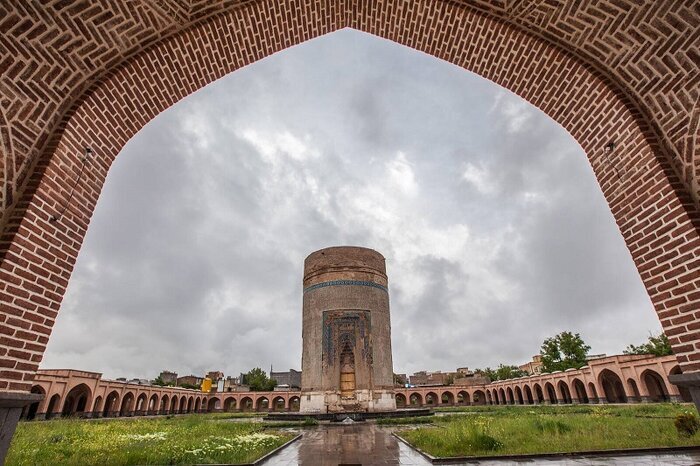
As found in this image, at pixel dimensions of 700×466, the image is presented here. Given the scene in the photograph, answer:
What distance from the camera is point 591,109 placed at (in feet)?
12.8

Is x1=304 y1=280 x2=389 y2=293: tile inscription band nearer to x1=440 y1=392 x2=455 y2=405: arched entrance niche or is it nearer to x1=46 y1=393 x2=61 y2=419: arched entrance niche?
x1=46 y1=393 x2=61 y2=419: arched entrance niche

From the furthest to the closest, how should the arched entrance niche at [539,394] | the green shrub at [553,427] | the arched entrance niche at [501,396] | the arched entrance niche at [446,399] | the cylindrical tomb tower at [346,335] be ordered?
the arched entrance niche at [446,399], the arched entrance niche at [501,396], the arched entrance niche at [539,394], the cylindrical tomb tower at [346,335], the green shrub at [553,427]

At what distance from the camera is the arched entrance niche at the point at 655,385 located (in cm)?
→ 2444

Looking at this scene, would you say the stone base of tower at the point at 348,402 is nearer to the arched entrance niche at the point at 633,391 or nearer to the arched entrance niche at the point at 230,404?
the arched entrance niche at the point at 633,391

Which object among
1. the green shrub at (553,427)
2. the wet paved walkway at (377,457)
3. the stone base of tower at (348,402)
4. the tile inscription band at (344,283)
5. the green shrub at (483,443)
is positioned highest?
the tile inscription band at (344,283)

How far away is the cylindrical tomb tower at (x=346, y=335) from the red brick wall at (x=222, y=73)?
20.5m

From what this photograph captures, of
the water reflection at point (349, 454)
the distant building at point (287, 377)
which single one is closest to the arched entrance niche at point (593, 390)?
the water reflection at point (349, 454)

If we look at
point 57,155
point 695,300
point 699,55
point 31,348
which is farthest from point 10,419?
point 699,55

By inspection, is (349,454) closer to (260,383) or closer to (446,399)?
(446,399)

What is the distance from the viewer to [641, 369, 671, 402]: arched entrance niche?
2444 centimetres

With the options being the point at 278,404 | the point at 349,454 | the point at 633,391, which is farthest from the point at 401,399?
the point at 349,454

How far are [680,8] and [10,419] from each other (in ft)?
20.7

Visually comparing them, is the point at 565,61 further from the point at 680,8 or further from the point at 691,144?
the point at 691,144

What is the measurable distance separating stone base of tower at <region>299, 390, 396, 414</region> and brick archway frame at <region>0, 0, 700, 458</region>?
816 inches
